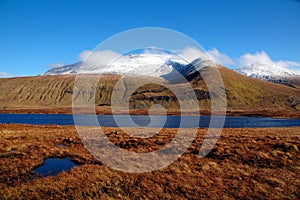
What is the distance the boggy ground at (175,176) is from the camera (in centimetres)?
1620

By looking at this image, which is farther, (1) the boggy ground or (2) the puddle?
(2) the puddle

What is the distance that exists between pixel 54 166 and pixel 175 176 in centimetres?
1029

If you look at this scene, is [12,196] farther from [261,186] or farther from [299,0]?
[299,0]

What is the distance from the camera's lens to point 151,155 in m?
25.2

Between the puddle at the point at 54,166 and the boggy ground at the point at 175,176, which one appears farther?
the puddle at the point at 54,166

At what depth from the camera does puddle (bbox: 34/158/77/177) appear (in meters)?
19.9

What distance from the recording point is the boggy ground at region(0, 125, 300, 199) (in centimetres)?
1620

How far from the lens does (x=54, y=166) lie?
21.8m

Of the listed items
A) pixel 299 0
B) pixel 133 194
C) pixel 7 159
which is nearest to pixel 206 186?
pixel 133 194

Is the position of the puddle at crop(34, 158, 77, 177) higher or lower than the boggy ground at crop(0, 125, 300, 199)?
lower

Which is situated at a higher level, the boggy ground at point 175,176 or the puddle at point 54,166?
the boggy ground at point 175,176

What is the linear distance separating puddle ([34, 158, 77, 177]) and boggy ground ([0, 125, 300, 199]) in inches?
22.1

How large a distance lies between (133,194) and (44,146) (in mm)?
15442

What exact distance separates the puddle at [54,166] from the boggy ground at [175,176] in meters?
0.56
